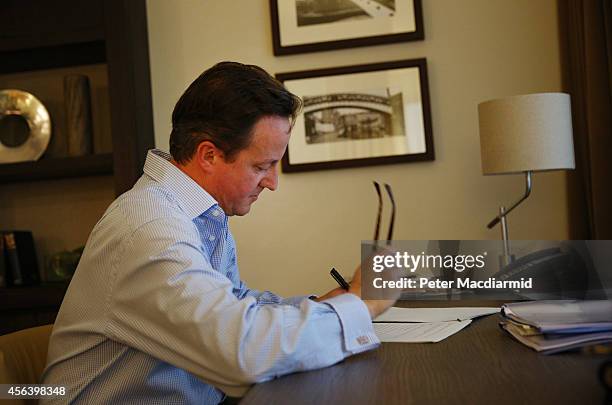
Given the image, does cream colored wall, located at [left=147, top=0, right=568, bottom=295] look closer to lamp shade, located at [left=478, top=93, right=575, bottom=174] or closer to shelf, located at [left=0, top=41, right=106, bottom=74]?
shelf, located at [left=0, top=41, right=106, bottom=74]

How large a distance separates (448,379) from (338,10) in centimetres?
241

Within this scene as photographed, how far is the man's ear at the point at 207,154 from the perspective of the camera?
1.52 metres

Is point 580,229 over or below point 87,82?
below

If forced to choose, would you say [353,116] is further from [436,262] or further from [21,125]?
[21,125]

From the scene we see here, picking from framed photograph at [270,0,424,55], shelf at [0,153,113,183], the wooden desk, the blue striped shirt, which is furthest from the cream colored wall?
the wooden desk

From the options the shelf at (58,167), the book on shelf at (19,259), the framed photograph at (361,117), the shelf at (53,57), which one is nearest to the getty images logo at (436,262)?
the framed photograph at (361,117)

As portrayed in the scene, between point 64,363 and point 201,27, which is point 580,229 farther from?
point 64,363

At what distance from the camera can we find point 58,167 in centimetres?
312

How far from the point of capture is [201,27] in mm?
3273

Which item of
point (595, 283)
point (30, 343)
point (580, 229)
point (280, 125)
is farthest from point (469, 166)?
point (30, 343)

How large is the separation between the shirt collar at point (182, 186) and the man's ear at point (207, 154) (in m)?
0.06

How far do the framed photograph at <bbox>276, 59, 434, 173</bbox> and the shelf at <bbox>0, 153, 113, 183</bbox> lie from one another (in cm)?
80

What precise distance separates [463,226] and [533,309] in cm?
175

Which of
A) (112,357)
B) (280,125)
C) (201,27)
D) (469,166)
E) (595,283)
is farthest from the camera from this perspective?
(201,27)
